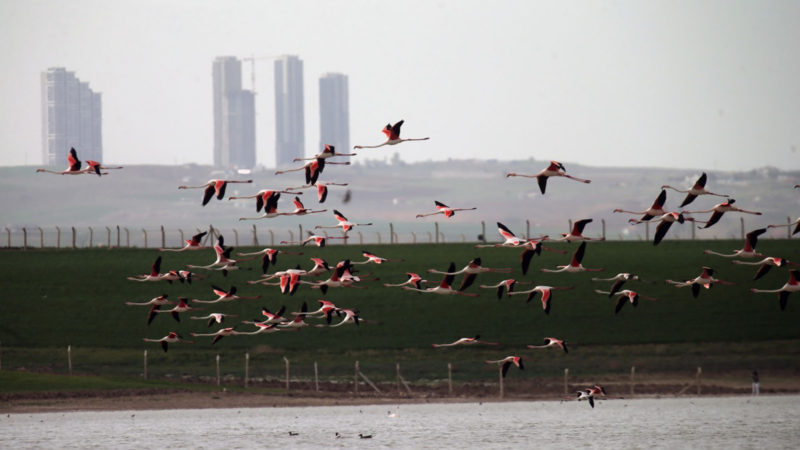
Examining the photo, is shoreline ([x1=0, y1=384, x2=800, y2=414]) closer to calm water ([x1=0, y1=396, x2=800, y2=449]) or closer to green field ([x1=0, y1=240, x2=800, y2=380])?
calm water ([x1=0, y1=396, x2=800, y2=449])

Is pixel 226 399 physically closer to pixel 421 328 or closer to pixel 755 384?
pixel 421 328

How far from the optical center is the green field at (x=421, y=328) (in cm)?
10025

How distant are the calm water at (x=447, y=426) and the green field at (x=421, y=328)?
24.9 ft

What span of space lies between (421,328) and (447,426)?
25014mm

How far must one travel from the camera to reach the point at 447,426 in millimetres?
79562

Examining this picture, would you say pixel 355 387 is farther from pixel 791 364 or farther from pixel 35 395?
pixel 791 364

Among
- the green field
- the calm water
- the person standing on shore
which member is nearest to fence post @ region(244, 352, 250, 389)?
the green field

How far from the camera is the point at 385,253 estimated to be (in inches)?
4921

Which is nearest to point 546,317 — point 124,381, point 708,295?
point 708,295

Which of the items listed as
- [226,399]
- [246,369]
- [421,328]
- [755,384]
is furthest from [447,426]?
[755,384]

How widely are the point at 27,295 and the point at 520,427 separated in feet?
169

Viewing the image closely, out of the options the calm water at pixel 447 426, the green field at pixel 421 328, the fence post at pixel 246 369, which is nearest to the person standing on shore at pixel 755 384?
the calm water at pixel 447 426

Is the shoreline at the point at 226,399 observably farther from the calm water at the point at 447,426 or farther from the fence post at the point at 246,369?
the fence post at the point at 246,369

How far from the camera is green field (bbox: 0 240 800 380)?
100250mm
